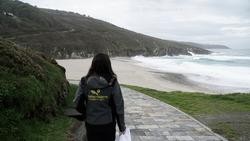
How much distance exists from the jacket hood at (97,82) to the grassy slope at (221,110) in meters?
4.99

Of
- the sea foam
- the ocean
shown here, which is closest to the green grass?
the ocean

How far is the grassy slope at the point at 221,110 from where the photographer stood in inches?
387

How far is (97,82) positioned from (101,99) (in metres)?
0.21

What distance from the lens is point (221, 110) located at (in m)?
13.1

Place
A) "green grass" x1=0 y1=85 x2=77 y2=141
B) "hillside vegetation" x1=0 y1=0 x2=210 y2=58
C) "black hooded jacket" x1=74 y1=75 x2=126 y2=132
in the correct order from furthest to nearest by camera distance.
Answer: "hillside vegetation" x1=0 y1=0 x2=210 y2=58 → "green grass" x1=0 y1=85 x2=77 y2=141 → "black hooded jacket" x1=74 y1=75 x2=126 y2=132

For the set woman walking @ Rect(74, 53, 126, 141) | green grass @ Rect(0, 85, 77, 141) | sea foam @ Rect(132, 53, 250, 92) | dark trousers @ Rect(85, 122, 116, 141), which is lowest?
sea foam @ Rect(132, 53, 250, 92)

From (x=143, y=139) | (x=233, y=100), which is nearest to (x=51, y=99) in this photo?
(x=143, y=139)

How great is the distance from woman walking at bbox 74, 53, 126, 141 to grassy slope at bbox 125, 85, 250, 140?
478 cm

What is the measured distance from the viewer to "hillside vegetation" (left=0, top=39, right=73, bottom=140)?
6.44 metres

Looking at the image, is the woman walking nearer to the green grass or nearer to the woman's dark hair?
the woman's dark hair

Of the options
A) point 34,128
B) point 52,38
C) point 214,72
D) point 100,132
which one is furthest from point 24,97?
point 52,38

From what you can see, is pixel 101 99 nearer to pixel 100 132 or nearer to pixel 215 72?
pixel 100 132

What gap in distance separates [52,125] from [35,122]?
0.76m

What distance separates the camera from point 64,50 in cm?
6700
